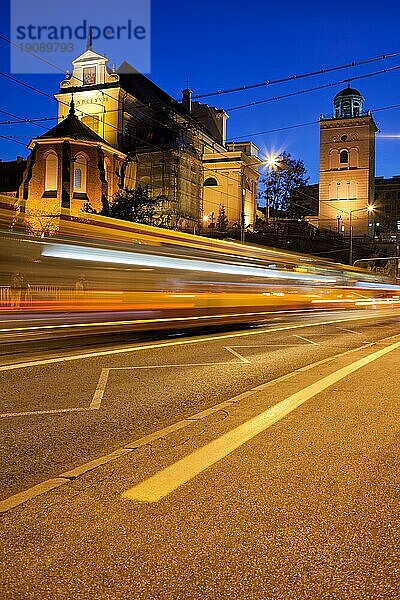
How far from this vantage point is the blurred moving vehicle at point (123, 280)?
15.5 m

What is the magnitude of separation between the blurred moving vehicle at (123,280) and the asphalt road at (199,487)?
20.2 feet

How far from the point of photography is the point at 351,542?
3.66 meters

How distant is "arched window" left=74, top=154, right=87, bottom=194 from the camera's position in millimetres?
56312

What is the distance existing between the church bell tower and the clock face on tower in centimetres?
3896

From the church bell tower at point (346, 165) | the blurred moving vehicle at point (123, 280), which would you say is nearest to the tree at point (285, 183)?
the church bell tower at point (346, 165)

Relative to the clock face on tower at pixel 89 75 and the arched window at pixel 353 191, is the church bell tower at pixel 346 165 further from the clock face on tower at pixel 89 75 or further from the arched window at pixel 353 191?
the clock face on tower at pixel 89 75

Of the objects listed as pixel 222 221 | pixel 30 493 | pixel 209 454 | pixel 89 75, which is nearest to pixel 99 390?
pixel 209 454

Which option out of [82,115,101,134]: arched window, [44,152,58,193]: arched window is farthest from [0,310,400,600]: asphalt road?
[82,115,101,134]: arched window

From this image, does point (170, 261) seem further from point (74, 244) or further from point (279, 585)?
point (279, 585)

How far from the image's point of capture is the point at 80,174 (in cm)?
5653

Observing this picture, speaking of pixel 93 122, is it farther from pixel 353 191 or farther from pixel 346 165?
pixel 353 191

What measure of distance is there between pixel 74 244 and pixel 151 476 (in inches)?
492

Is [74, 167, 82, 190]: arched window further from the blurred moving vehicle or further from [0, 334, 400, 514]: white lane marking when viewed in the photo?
[0, 334, 400, 514]: white lane marking

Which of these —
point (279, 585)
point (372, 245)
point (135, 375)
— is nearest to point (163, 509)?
point (279, 585)
